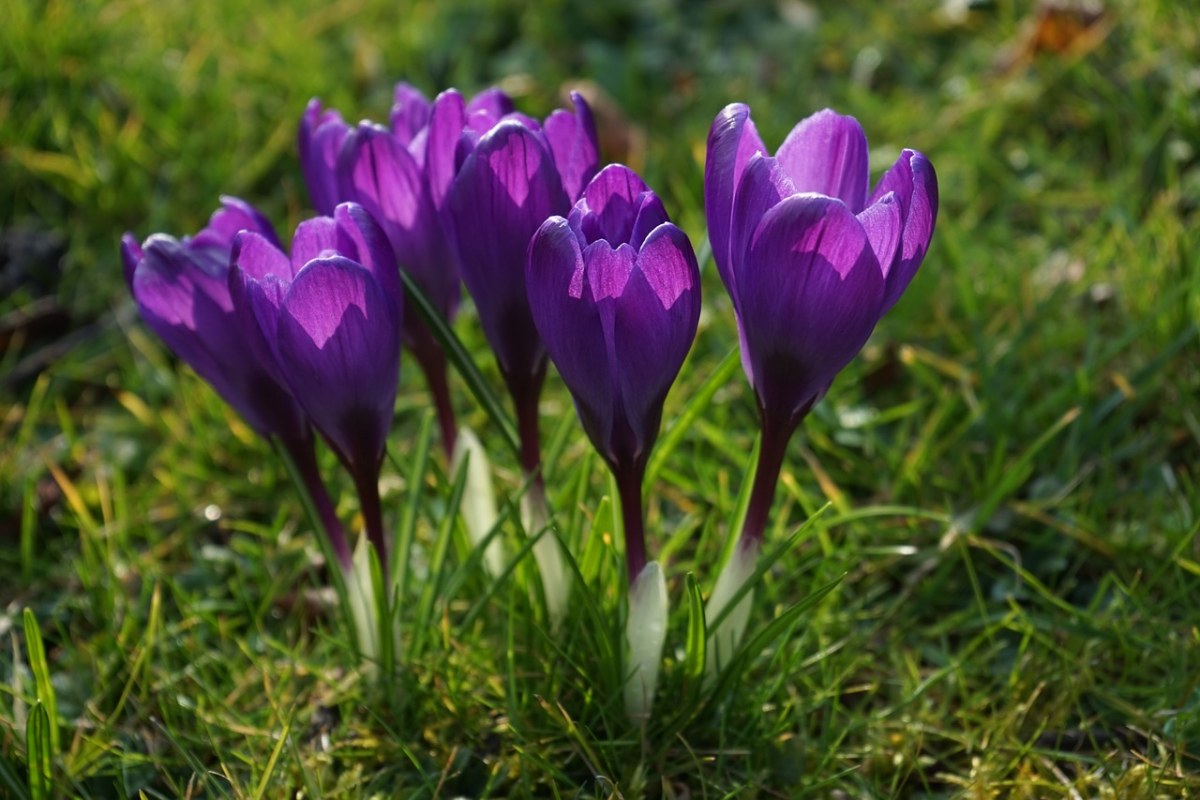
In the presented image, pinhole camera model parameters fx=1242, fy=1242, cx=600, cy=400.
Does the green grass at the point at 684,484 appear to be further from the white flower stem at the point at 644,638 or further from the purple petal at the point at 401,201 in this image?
the purple petal at the point at 401,201

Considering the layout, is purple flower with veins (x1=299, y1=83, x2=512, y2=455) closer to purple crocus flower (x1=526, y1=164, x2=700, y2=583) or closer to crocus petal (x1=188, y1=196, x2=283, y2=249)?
crocus petal (x1=188, y1=196, x2=283, y2=249)

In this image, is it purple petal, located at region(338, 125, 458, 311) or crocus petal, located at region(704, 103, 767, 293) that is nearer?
crocus petal, located at region(704, 103, 767, 293)

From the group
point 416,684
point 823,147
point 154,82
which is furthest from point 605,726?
point 154,82

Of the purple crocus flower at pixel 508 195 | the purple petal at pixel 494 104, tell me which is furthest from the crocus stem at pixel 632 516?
the purple petal at pixel 494 104

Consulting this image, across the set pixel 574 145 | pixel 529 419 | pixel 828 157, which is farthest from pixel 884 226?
pixel 529 419

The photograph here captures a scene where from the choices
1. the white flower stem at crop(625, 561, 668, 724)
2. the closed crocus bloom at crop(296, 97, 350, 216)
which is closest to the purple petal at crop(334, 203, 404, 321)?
the closed crocus bloom at crop(296, 97, 350, 216)

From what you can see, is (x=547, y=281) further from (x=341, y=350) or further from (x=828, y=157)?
(x=828, y=157)
